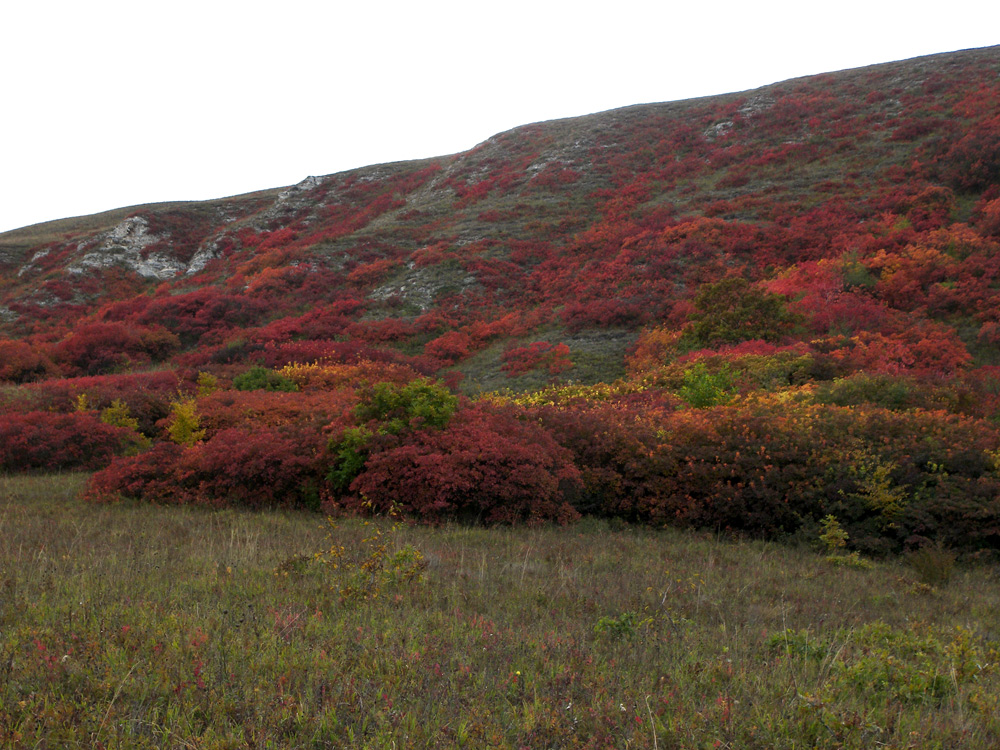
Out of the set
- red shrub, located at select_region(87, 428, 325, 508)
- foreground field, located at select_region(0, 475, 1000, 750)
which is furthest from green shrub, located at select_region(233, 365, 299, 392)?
foreground field, located at select_region(0, 475, 1000, 750)

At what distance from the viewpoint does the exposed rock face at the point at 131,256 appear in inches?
1515

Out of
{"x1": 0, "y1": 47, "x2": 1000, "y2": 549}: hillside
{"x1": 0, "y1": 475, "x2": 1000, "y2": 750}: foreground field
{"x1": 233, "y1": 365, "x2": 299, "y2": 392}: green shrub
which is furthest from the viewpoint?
{"x1": 233, "y1": 365, "x2": 299, "y2": 392}: green shrub

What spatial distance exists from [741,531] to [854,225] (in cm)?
1855

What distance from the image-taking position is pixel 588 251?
94.3ft

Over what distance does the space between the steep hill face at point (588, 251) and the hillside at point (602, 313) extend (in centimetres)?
15

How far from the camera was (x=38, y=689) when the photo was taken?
302 centimetres

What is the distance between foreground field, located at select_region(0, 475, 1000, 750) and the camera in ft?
9.62

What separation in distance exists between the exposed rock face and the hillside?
207 millimetres

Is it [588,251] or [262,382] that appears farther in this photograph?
[588,251]

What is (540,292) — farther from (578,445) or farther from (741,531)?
(741,531)

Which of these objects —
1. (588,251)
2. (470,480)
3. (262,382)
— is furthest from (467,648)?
(588,251)

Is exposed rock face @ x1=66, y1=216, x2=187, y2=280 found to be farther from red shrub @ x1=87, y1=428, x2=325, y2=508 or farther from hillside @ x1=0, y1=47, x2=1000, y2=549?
red shrub @ x1=87, y1=428, x2=325, y2=508

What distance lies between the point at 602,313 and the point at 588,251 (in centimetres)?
771

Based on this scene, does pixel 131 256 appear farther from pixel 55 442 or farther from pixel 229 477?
pixel 229 477
